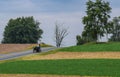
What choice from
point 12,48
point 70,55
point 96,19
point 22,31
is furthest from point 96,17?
point 22,31

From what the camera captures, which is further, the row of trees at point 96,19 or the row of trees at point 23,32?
the row of trees at point 23,32

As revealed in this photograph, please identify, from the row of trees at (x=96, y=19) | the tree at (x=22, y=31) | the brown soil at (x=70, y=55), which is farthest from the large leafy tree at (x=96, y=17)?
the tree at (x=22, y=31)

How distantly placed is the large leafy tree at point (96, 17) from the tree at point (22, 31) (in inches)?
1604

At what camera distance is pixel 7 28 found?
12031 cm

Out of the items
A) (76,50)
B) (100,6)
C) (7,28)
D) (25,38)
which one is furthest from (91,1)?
(7,28)

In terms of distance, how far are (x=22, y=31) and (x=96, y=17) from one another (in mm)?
43977

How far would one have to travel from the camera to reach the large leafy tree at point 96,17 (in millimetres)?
76125

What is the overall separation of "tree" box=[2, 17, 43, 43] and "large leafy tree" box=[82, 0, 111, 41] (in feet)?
134

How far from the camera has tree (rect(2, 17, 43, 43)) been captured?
116 m

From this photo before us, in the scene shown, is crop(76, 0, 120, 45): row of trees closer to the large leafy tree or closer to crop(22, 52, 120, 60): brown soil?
the large leafy tree

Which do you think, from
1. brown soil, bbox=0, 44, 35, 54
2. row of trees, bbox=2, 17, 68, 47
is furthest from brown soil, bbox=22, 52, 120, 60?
row of trees, bbox=2, 17, 68, 47

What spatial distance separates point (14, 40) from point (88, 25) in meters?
44.8

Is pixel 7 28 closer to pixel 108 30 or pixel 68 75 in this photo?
pixel 108 30

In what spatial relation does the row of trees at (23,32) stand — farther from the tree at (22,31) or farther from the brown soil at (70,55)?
the brown soil at (70,55)
